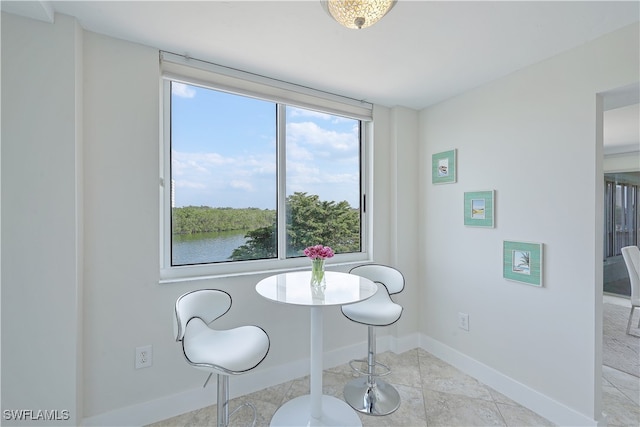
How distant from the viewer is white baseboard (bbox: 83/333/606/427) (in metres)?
1.69

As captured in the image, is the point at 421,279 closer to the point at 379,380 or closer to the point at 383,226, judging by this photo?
the point at 383,226

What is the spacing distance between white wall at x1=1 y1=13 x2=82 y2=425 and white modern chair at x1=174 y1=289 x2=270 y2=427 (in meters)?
0.58

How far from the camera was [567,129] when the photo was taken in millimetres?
1765

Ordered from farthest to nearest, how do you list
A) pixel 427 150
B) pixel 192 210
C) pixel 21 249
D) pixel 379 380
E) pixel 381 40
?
1. pixel 427 150
2. pixel 379 380
3. pixel 192 210
4. pixel 381 40
5. pixel 21 249

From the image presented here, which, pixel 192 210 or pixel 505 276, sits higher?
pixel 192 210

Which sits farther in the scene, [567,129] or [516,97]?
[516,97]

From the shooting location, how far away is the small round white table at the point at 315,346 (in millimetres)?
1554

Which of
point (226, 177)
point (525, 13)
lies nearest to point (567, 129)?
point (525, 13)

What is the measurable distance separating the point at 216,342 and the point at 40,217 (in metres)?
1.12

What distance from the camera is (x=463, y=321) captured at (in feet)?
7.88

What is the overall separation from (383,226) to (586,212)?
4.78 feet

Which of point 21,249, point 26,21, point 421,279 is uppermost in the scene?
point 26,21

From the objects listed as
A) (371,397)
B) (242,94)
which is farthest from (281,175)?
(371,397)

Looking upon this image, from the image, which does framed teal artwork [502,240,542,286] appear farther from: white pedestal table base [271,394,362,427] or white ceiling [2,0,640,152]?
white pedestal table base [271,394,362,427]
